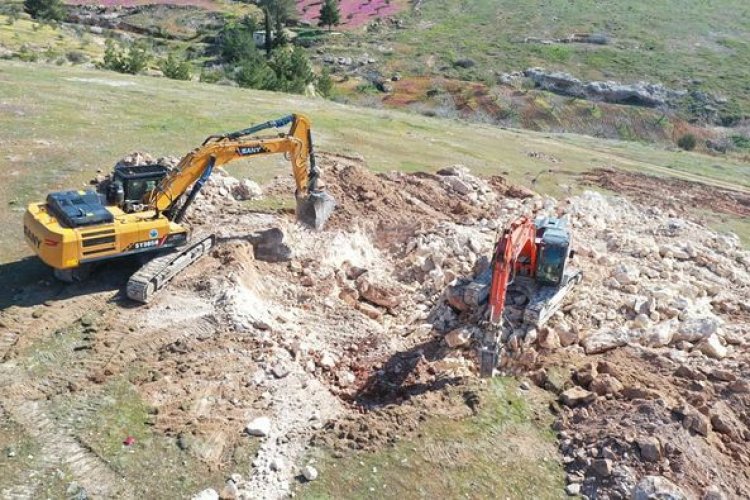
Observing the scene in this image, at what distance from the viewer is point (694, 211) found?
24344mm

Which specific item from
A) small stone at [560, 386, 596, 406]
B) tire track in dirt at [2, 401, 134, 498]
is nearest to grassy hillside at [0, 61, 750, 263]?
tire track in dirt at [2, 401, 134, 498]

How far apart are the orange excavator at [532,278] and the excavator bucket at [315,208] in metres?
4.13

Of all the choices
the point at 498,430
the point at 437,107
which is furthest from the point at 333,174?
the point at 437,107

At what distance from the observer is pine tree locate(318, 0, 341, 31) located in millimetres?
67250

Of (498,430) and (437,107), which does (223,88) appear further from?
(498,430)

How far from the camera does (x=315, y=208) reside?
1641 centimetres


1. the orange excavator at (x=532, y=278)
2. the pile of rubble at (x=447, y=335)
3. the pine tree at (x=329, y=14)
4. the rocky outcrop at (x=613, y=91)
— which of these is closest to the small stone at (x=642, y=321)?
the pile of rubble at (x=447, y=335)

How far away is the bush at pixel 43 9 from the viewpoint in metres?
57.4

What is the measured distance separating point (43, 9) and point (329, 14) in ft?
87.6

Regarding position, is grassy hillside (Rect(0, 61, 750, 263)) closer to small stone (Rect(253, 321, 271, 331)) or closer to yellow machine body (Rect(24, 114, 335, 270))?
yellow machine body (Rect(24, 114, 335, 270))

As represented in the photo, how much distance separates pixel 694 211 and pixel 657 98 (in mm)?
32167

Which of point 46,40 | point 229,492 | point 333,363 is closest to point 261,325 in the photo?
point 333,363

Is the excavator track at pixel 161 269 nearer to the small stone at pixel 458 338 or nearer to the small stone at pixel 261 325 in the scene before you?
the small stone at pixel 261 325

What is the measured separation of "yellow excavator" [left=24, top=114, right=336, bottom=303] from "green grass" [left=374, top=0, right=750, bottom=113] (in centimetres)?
4234
